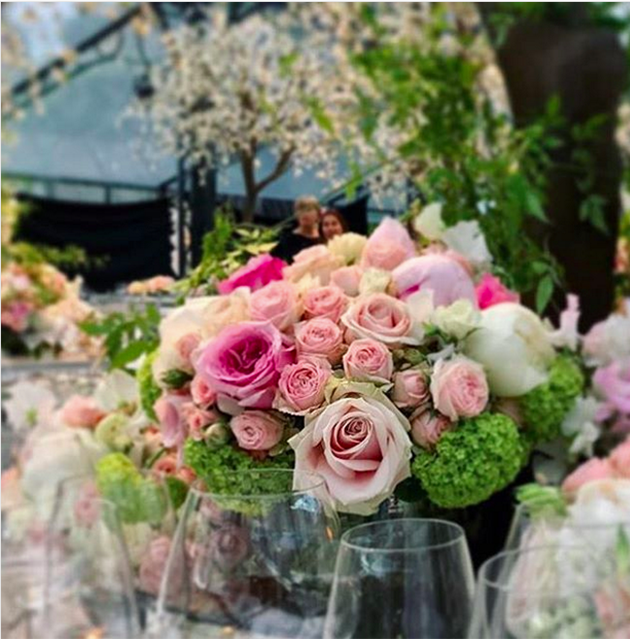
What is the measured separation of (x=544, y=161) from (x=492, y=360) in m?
0.62

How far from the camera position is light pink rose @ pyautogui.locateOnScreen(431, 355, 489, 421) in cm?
38

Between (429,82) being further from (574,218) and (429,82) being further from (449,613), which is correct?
(449,613)

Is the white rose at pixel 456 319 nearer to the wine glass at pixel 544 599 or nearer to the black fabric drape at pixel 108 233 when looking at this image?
the wine glass at pixel 544 599

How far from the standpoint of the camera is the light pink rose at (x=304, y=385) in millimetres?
332

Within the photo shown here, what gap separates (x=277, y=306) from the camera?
403mm

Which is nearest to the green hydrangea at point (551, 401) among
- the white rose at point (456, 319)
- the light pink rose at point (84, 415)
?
the white rose at point (456, 319)

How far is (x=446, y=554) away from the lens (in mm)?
385

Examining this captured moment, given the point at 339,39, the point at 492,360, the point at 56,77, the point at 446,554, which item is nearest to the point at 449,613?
the point at 446,554

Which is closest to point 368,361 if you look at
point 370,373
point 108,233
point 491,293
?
point 370,373

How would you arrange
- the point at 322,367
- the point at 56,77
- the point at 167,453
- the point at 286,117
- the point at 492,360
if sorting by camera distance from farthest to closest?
the point at 56,77, the point at 286,117, the point at 167,453, the point at 492,360, the point at 322,367

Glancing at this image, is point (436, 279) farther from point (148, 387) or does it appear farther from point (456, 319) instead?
point (148, 387)

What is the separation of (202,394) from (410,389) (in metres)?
0.12

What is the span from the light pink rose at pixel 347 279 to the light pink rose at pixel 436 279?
2cm

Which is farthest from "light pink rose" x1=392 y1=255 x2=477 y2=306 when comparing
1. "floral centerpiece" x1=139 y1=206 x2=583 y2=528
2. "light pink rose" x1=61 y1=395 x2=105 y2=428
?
"light pink rose" x1=61 y1=395 x2=105 y2=428
